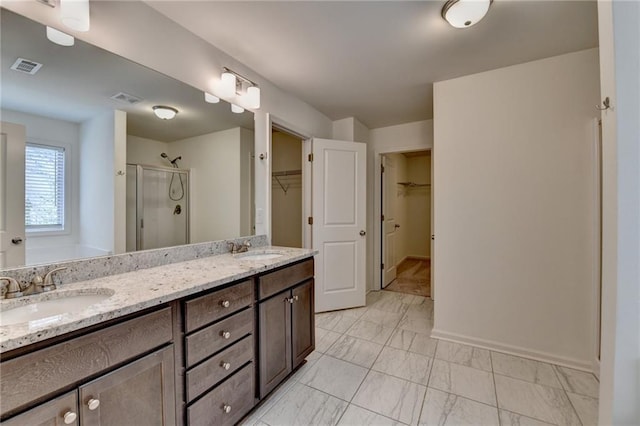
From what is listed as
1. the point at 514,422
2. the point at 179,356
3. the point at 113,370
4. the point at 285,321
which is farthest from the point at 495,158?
the point at 113,370

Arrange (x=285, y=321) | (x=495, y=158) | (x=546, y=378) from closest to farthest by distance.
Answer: (x=285, y=321)
(x=546, y=378)
(x=495, y=158)

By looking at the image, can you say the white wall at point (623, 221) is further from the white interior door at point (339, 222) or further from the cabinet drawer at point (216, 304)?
the white interior door at point (339, 222)

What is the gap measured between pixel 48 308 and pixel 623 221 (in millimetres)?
2276

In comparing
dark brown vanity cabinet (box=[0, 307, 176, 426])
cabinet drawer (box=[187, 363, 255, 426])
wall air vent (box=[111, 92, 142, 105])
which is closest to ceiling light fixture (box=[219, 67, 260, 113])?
wall air vent (box=[111, 92, 142, 105])

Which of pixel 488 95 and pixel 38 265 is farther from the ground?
pixel 488 95

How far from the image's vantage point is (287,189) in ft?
13.2

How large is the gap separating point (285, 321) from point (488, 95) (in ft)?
8.18

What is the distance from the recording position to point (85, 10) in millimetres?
1256

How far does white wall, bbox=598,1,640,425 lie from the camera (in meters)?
1.02

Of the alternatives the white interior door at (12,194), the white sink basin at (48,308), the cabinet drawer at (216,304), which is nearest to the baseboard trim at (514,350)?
the cabinet drawer at (216,304)

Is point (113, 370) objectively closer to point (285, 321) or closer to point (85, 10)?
point (285, 321)

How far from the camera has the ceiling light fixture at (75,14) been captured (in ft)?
3.97

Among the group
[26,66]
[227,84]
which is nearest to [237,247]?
[227,84]

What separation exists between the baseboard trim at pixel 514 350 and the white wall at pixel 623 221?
1.29 meters
